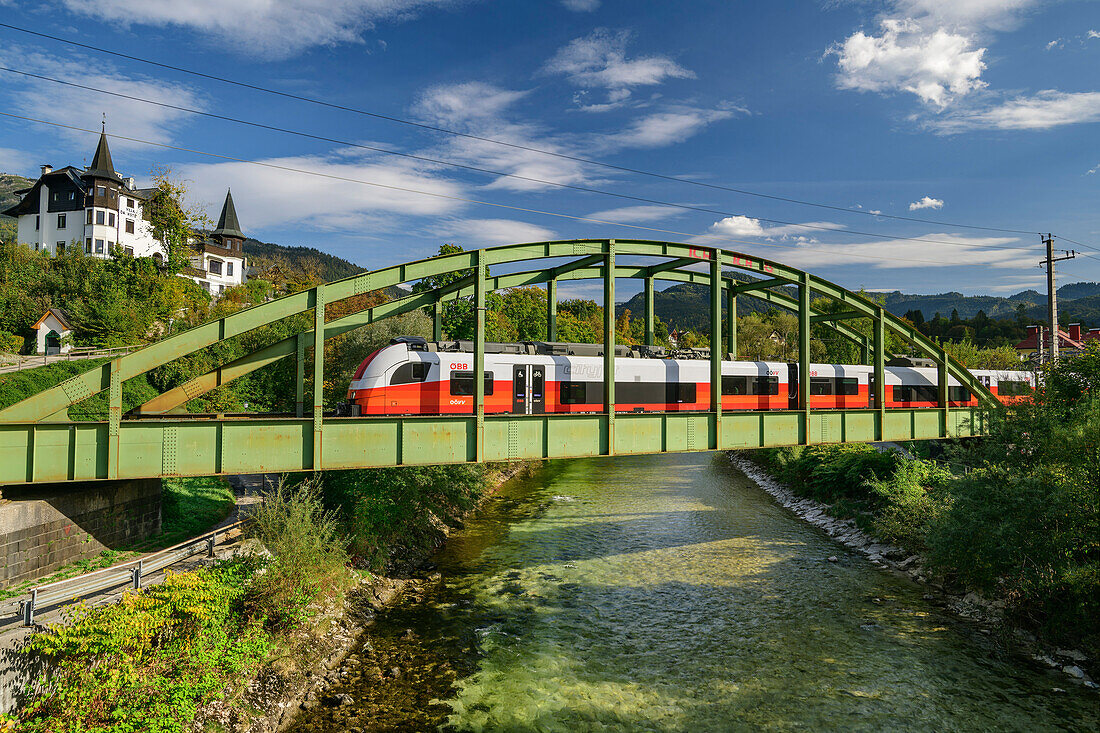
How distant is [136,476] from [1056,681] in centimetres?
2345

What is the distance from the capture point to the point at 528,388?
21.2 meters

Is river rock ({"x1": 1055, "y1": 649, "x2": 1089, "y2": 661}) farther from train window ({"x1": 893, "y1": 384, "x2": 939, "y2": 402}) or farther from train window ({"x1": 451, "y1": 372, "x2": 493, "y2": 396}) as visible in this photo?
train window ({"x1": 451, "y1": 372, "x2": 493, "y2": 396})

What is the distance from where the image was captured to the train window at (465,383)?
20375mm

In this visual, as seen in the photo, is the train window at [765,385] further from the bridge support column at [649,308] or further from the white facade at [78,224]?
the white facade at [78,224]

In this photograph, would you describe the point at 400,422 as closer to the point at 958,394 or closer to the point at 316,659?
the point at 316,659

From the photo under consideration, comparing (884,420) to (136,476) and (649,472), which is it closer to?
(649,472)

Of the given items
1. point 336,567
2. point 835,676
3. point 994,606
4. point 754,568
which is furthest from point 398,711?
point 994,606

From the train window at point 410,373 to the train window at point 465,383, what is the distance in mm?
1094

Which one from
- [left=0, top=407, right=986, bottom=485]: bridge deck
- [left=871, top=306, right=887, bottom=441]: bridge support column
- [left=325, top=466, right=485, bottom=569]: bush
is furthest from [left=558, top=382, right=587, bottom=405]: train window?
[left=871, top=306, right=887, bottom=441]: bridge support column

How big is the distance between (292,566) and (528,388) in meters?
10.1

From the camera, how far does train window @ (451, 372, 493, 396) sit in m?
20.4

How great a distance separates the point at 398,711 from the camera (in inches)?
473

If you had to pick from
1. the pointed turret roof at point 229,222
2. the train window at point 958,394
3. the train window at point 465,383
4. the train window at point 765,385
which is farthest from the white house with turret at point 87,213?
the train window at point 958,394

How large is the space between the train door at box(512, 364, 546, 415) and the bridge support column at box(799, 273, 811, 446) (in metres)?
10.4
